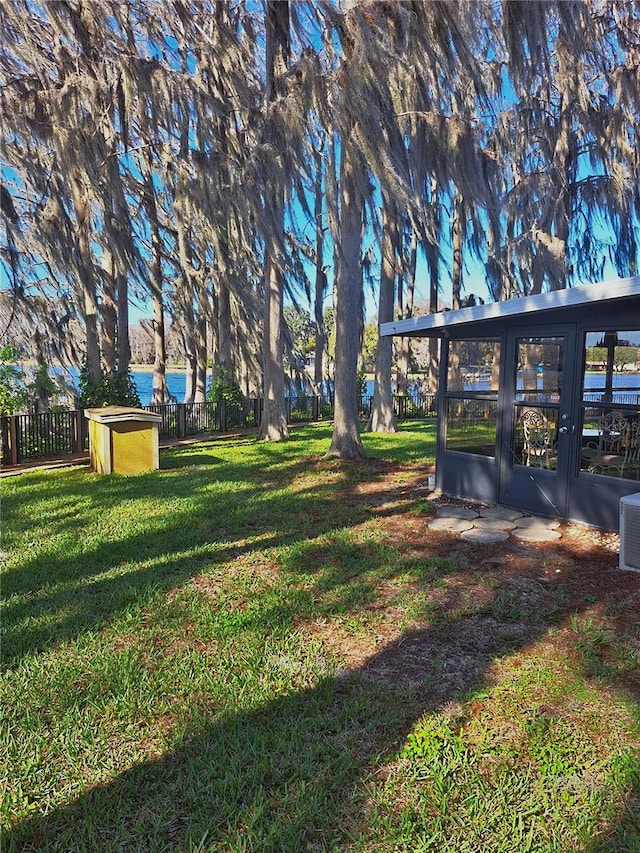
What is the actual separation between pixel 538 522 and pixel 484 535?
0.85 meters

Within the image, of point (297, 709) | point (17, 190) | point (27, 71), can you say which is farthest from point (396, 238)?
point (297, 709)

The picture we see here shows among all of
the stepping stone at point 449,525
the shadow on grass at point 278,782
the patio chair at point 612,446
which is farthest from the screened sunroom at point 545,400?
the shadow on grass at point 278,782

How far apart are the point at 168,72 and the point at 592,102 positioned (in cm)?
896

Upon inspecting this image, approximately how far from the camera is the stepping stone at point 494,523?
5457 millimetres

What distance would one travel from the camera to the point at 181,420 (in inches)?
481

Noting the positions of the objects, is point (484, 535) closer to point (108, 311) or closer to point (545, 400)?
point (545, 400)

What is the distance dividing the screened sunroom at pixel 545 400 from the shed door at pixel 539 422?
0.4 inches

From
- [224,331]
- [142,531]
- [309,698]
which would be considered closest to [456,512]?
[142,531]

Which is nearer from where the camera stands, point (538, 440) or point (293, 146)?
point (538, 440)

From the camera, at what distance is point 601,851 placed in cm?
173

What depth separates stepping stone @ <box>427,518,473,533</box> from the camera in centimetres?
539

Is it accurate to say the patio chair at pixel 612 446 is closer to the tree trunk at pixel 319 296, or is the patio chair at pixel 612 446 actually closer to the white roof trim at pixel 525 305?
the white roof trim at pixel 525 305

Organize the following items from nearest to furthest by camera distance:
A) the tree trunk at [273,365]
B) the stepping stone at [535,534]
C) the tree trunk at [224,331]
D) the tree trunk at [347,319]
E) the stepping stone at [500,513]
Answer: the stepping stone at [535,534]
the stepping stone at [500,513]
the tree trunk at [347,319]
the tree trunk at [273,365]
the tree trunk at [224,331]

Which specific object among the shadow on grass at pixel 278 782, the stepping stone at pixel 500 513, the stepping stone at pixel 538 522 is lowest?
the shadow on grass at pixel 278 782
